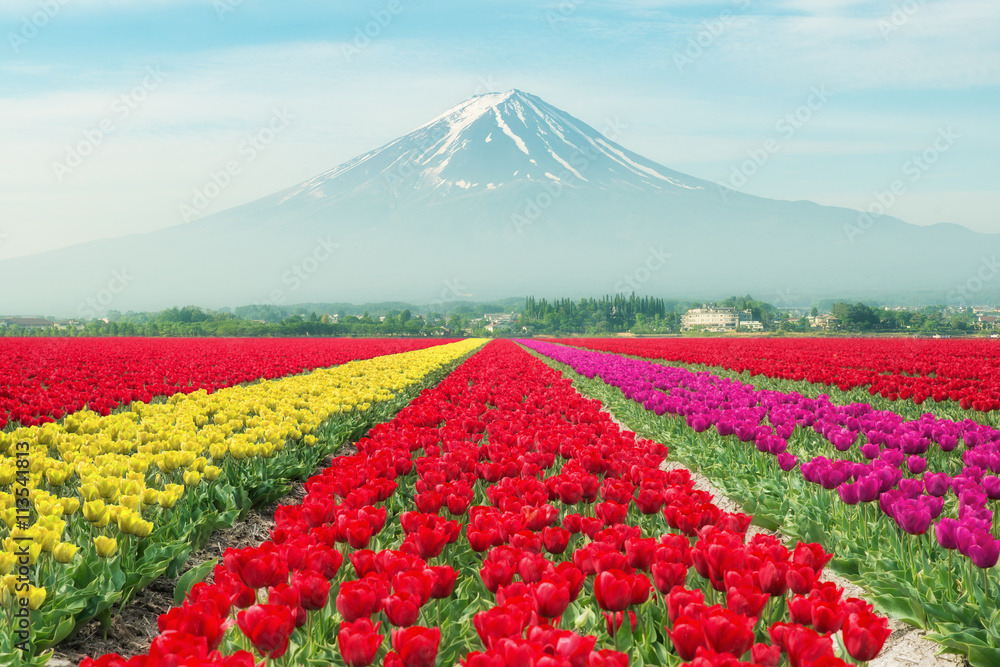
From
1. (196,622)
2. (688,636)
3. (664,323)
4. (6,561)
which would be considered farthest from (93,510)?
(664,323)

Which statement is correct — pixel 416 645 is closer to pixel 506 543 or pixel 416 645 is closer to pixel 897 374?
pixel 506 543

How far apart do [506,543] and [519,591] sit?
80cm

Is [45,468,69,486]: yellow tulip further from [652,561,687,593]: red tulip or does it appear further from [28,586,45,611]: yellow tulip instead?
[652,561,687,593]: red tulip

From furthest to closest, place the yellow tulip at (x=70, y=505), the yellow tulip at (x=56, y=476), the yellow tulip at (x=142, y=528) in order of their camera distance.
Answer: the yellow tulip at (x=56, y=476)
the yellow tulip at (x=70, y=505)
the yellow tulip at (x=142, y=528)

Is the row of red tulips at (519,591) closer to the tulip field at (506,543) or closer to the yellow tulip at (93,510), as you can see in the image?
the tulip field at (506,543)

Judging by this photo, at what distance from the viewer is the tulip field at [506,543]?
2.03m

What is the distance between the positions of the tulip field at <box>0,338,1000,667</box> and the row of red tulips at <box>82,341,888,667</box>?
0.01m

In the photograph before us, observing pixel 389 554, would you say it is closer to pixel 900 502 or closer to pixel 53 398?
pixel 900 502

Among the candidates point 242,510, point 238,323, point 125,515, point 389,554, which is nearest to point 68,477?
point 242,510

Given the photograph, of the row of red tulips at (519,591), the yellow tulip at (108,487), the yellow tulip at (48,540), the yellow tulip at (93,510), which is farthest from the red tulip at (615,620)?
the yellow tulip at (108,487)

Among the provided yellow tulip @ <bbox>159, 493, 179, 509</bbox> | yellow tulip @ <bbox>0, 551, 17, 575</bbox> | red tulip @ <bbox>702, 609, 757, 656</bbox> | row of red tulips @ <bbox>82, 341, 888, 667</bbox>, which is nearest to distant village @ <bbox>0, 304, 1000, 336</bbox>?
yellow tulip @ <bbox>159, 493, 179, 509</bbox>

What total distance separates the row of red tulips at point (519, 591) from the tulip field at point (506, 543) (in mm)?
11

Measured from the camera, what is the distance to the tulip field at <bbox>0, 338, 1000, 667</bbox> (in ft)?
6.67

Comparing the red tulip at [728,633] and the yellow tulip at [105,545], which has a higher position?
the red tulip at [728,633]
